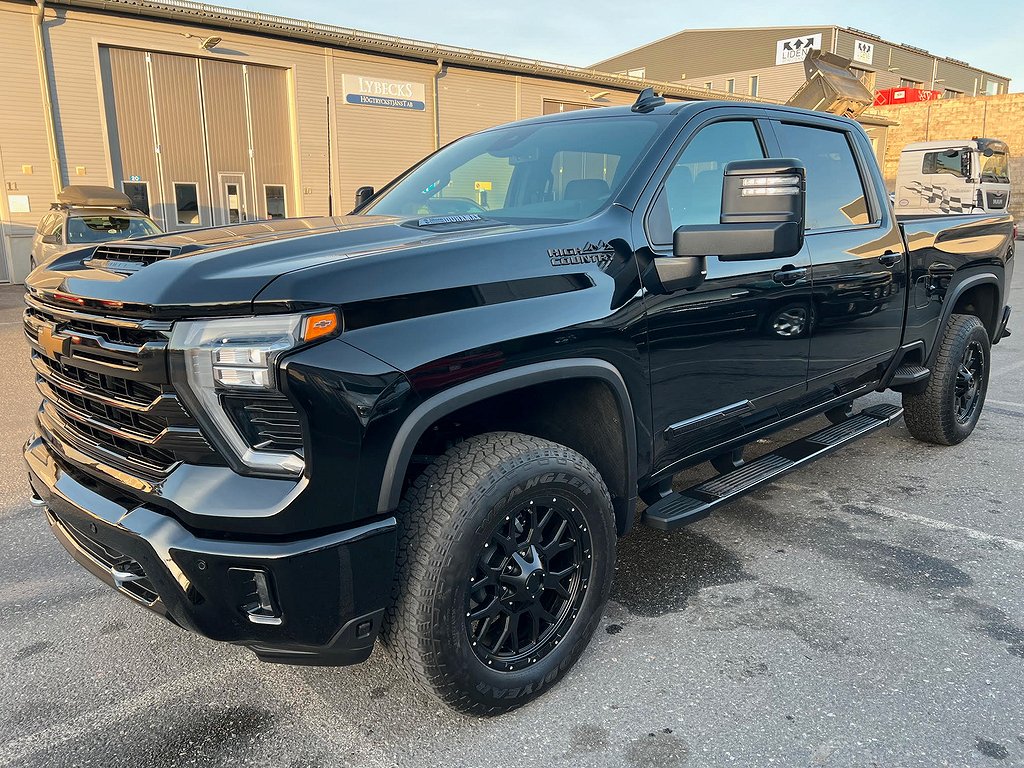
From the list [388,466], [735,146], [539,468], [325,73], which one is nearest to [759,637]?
[539,468]

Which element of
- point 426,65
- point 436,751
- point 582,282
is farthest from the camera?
point 426,65

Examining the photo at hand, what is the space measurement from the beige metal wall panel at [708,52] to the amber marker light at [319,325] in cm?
5327

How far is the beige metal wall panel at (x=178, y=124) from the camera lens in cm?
1811

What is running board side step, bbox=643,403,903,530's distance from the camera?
9.34 feet

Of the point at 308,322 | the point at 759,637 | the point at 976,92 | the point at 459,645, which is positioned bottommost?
the point at 759,637

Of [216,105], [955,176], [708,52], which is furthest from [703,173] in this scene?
[708,52]

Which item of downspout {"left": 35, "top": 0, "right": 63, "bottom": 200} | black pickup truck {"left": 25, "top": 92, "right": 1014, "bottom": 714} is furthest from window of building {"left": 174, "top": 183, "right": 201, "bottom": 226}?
black pickup truck {"left": 25, "top": 92, "right": 1014, "bottom": 714}

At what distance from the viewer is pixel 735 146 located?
3207 mm

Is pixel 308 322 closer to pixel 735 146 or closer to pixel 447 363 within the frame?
pixel 447 363

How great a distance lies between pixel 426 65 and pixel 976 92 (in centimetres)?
6147

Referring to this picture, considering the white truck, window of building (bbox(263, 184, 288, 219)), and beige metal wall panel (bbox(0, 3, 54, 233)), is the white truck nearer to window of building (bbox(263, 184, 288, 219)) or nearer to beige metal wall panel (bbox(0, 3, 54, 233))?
window of building (bbox(263, 184, 288, 219))

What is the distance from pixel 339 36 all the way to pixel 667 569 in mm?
20155

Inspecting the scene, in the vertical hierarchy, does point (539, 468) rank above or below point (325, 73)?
below

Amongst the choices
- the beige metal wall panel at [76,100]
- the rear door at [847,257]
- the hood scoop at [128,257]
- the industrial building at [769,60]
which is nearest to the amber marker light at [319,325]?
the hood scoop at [128,257]
